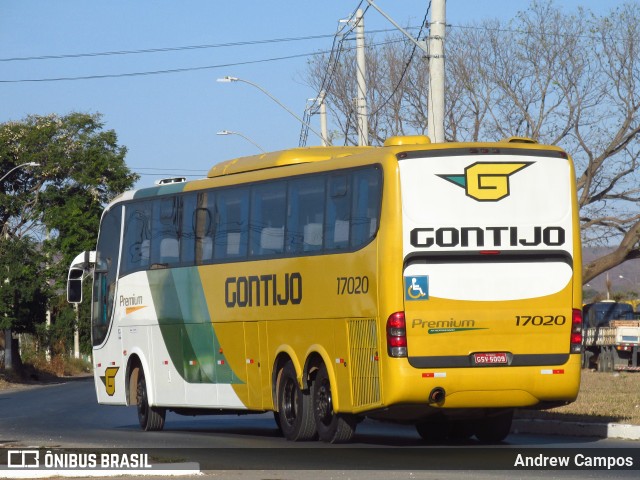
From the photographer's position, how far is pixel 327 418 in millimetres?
17781

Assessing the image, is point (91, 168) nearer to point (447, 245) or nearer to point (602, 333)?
point (602, 333)

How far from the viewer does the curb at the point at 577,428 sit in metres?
18.0

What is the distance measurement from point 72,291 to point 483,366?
1034cm

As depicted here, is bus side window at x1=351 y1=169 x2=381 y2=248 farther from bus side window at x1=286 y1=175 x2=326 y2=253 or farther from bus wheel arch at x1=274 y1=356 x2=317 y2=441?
bus wheel arch at x1=274 y1=356 x2=317 y2=441

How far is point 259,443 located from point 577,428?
13.9ft

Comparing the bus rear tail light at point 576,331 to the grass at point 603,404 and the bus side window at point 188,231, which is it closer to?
the grass at point 603,404

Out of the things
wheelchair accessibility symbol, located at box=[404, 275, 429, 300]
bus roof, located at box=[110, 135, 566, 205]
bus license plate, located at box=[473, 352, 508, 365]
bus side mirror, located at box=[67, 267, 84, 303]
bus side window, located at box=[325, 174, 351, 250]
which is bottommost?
bus license plate, located at box=[473, 352, 508, 365]

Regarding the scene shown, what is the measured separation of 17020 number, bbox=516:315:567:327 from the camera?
648 inches

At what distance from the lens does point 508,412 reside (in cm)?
1794

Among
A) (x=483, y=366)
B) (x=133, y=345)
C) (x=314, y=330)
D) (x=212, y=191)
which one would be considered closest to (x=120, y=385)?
(x=133, y=345)

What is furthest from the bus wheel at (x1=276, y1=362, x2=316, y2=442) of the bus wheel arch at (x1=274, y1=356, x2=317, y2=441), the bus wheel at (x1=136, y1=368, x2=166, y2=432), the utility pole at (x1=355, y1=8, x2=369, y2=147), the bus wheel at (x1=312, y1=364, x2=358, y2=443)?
the utility pole at (x1=355, y1=8, x2=369, y2=147)

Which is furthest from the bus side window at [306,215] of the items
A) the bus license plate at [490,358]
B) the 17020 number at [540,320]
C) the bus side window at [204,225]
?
the 17020 number at [540,320]

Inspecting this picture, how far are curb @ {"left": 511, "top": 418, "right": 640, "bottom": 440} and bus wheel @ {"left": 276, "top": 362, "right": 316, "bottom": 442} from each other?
3.51m

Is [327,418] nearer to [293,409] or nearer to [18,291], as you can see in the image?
[293,409]
